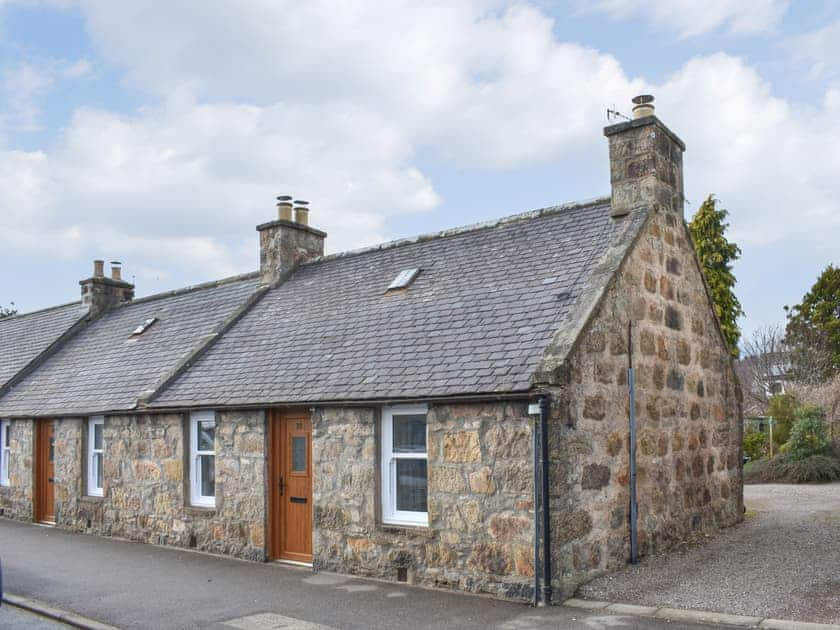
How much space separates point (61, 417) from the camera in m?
17.1

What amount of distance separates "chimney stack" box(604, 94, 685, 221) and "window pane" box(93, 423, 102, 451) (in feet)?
36.1

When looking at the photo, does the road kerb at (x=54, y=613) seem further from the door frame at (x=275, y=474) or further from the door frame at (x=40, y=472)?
the door frame at (x=40, y=472)

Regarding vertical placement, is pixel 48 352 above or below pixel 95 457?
above

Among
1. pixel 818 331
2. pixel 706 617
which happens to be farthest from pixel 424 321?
pixel 818 331

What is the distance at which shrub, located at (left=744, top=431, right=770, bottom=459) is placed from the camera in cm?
2583

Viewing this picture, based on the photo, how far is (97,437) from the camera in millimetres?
16531

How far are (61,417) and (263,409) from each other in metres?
6.96

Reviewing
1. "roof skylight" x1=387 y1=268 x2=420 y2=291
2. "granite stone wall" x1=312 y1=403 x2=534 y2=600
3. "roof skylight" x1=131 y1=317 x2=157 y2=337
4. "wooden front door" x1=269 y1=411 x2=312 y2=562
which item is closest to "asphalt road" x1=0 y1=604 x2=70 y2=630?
"granite stone wall" x1=312 y1=403 x2=534 y2=600

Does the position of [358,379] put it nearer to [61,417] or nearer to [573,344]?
[573,344]

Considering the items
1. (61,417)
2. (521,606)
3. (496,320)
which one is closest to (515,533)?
(521,606)

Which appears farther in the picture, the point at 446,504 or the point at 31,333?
the point at 31,333

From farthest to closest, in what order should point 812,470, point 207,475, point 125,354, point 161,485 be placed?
point 812,470 < point 125,354 < point 161,485 < point 207,475

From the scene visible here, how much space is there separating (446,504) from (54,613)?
460cm

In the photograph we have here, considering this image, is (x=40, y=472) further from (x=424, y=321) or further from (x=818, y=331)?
(x=818, y=331)
